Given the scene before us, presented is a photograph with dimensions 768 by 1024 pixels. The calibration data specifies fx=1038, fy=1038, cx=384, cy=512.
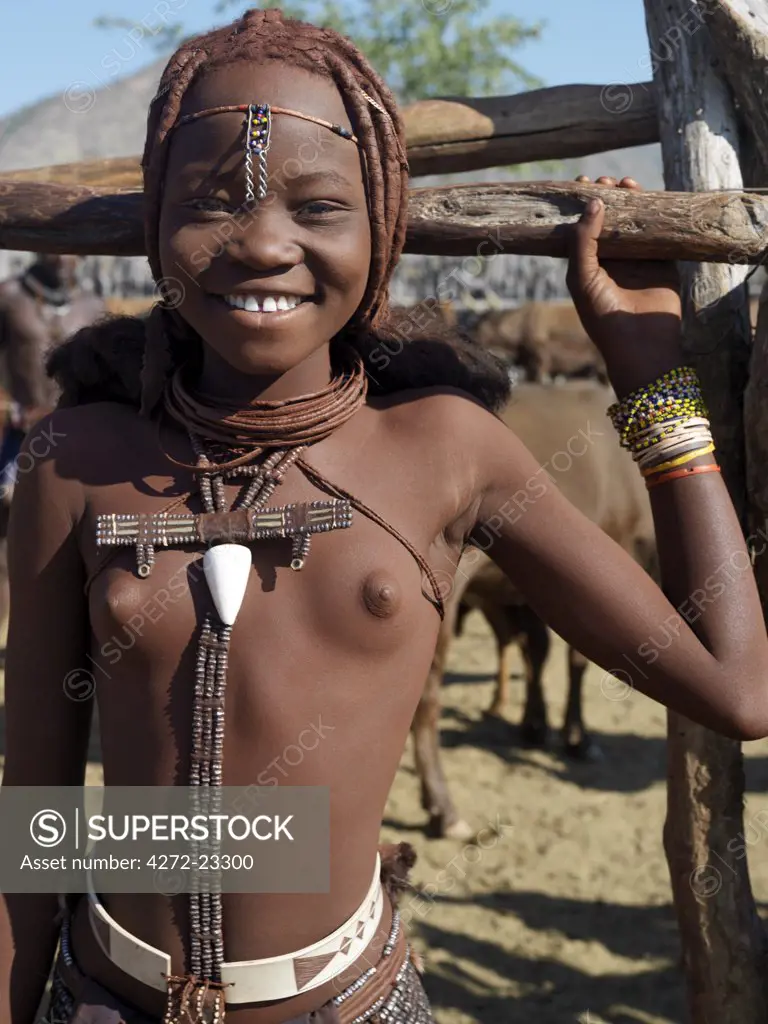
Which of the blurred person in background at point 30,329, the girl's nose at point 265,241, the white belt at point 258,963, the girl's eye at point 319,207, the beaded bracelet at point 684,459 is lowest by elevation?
the white belt at point 258,963

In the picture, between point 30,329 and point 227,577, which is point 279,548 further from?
point 30,329

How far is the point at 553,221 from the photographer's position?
185 centimetres

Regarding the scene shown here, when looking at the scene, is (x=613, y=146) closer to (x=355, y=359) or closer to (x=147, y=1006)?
(x=355, y=359)

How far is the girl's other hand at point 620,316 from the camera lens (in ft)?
5.73

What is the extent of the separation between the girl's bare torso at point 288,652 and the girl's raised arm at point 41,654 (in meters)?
0.04

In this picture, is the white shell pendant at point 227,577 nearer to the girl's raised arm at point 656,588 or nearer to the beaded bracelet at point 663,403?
the girl's raised arm at point 656,588

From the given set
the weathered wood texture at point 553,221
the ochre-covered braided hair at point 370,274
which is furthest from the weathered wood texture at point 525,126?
the ochre-covered braided hair at point 370,274

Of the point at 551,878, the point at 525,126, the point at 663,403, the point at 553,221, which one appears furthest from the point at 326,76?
the point at 551,878

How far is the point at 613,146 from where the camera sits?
2.45 metres

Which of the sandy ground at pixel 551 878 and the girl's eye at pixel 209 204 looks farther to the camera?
the sandy ground at pixel 551 878

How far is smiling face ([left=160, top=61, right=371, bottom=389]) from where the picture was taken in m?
1.46

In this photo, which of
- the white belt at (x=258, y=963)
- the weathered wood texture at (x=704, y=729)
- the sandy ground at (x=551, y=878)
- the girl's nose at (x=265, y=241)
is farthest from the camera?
the sandy ground at (x=551, y=878)

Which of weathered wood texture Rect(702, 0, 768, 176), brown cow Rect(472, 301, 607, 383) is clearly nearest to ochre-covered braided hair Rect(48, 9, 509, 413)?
weathered wood texture Rect(702, 0, 768, 176)

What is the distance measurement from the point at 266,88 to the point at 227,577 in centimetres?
70
